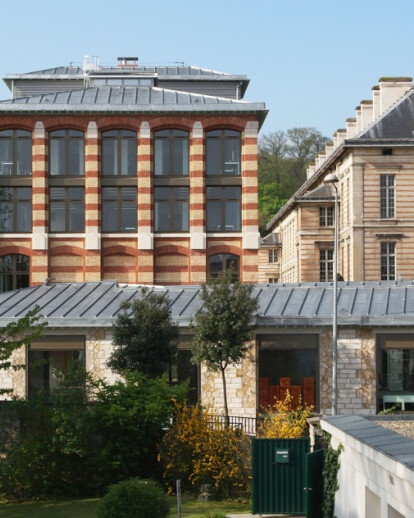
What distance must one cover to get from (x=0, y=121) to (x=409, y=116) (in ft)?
99.1

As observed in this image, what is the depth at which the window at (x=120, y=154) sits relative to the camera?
57.1 meters

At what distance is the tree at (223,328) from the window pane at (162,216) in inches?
897

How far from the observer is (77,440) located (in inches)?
1046

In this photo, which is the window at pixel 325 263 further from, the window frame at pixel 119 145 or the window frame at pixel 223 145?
the window frame at pixel 119 145

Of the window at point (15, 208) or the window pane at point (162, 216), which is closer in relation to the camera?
the window at point (15, 208)

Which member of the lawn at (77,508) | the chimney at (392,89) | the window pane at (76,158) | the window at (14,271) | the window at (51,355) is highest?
the chimney at (392,89)

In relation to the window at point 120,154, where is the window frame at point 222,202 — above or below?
below

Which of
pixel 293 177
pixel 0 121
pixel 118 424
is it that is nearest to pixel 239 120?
pixel 0 121

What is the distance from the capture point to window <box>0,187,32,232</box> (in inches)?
2239

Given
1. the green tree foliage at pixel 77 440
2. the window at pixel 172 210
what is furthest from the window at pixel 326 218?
the green tree foliage at pixel 77 440

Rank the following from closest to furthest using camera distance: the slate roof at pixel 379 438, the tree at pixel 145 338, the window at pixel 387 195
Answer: the slate roof at pixel 379 438
the tree at pixel 145 338
the window at pixel 387 195

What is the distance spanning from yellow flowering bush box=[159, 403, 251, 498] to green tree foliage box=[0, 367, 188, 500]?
1.94 ft

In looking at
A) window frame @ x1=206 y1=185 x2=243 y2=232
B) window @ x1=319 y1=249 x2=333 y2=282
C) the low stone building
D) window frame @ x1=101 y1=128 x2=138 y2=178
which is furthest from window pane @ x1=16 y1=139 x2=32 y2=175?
window @ x1=319 y1=249 x2=333 y2=282

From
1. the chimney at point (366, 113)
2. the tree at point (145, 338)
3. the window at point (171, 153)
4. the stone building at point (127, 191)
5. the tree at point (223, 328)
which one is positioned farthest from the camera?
the chimney at point (366, 113)
